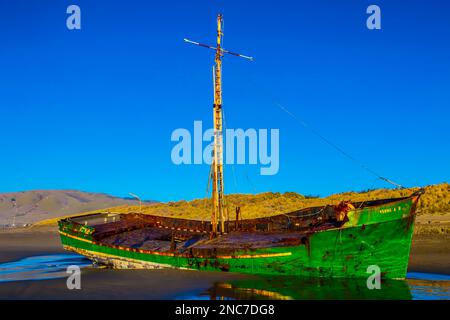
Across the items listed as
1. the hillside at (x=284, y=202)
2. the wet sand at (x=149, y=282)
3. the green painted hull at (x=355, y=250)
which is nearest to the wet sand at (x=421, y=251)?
the wet sand at (x=149, y=282)

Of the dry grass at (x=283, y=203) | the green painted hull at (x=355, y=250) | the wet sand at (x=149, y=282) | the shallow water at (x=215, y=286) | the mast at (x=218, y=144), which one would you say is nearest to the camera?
the shallow water at (x=215, y=286)

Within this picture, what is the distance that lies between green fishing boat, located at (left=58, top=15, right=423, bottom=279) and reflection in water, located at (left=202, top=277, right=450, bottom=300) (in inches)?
32.0

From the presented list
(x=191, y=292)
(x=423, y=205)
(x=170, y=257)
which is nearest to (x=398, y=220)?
(x=191, y=292)

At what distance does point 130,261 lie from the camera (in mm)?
27797

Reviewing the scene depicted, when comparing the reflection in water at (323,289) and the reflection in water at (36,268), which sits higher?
the reflection in water at (36,268)

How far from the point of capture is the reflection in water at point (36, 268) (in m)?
24.0

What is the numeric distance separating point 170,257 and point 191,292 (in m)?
6.78

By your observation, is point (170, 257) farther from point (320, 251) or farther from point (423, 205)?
point (423, 205)

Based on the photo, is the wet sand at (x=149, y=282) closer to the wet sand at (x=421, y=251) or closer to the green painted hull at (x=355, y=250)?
the wet sand at (x=421, y=251)

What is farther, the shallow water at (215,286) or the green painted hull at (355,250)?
the green painted hull at (355,250)

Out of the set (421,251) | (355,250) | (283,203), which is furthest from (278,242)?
(283,203)

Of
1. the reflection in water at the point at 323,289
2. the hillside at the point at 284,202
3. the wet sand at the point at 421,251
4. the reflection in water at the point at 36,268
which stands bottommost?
the reflection in water at the point at 323,289
